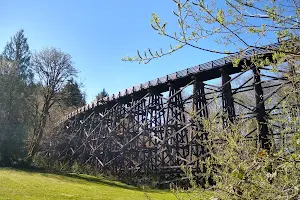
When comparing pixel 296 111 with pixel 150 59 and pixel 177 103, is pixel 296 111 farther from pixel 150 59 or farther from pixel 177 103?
pixel 177 103

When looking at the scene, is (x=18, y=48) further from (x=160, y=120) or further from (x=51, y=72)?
(x=160, y=120)

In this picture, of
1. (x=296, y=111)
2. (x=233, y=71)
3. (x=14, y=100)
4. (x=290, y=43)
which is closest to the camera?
(x=290, y=43)

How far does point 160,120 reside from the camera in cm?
1593

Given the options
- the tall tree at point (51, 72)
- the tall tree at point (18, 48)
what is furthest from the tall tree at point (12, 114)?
the tall tree at point (18, 48)

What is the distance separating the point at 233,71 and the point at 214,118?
10821mm

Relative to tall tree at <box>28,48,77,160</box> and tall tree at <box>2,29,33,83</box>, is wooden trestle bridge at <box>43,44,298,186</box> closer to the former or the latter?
tall tree at <box>28,48,77,160</box>

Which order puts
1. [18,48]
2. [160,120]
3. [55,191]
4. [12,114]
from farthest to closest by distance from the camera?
[18,48]
[12,114]
[160,120]
[55,191]

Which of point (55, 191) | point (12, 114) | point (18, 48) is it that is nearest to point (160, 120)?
point (55, 191)

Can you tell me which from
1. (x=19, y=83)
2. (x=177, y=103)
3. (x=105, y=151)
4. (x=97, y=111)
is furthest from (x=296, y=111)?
(x=97, y=111)

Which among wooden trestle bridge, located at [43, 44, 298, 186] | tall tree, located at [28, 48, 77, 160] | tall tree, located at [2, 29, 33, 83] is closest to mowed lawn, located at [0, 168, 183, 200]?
wooden trestle bridge, located at [43, 44, 298, 186]

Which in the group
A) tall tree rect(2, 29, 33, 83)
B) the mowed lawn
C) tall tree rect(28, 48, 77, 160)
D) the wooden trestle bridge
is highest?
tall tree rect(2, 29, 33, 83)

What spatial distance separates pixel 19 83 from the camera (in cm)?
1894

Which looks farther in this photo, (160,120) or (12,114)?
(12,114)

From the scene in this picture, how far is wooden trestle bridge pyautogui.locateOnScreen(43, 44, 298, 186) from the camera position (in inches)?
450
